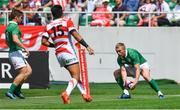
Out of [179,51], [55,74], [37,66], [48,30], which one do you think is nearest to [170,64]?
[179,51]

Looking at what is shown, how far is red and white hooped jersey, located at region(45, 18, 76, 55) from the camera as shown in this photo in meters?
17.5

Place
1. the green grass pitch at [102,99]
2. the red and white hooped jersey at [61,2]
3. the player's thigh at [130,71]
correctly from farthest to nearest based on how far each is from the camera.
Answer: the red and white hooped jersey at [61,2] → the player's thigh at [130,71] → the green grass pitch at [102,99]

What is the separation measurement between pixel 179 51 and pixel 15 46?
10.8 m

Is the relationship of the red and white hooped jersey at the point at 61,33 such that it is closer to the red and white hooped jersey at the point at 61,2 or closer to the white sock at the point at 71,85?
the white sock at the point at 71,85

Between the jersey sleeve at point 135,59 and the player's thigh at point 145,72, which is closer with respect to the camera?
the jersey sleeve at point 135,59

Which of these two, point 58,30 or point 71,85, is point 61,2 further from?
point 71,85

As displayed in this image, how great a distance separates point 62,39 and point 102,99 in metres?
2.54

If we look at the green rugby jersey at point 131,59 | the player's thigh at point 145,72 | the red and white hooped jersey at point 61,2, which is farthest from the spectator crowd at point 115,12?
the green rugby jersey at point 131,59

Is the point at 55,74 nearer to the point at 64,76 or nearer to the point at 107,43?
the point at 64,76

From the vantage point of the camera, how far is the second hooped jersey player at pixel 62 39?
17500 millimetres

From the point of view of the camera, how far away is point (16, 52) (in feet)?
68.8

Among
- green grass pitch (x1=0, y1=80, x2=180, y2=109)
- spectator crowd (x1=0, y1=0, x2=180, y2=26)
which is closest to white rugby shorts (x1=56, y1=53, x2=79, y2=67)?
green grass pitch (x1=0, y1=80, x2=180, y2=109)

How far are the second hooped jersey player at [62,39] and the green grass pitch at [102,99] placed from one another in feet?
3.28

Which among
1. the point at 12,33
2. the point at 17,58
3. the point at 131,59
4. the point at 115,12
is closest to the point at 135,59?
the point at 131,59
